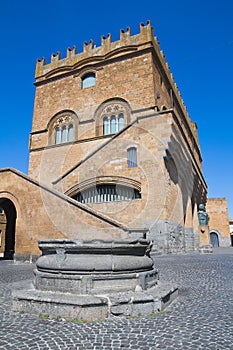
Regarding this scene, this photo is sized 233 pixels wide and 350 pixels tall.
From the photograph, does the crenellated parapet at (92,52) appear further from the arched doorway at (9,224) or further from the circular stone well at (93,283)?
the circular stone well at (93,283)

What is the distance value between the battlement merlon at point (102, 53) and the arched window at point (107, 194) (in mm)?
13714

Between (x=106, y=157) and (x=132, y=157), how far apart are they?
1.54 meters

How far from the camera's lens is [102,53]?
24.4 meters

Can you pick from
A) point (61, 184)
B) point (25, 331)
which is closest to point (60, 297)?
point (25, 331)

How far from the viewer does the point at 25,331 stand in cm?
269

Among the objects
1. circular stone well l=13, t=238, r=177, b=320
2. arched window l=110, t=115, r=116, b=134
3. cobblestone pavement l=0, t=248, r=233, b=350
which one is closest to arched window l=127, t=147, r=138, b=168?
arched window l=110, t=115, r=116, b=134

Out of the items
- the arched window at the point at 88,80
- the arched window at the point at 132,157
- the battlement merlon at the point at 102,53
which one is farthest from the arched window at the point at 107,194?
the battlement merlon at the point at 102,53

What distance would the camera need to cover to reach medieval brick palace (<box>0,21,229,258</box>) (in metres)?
9.85

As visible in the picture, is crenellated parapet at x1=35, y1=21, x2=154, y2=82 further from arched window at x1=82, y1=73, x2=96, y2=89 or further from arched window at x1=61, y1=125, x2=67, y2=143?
arched window at x1=61, y1=125, x2=67, y2=143

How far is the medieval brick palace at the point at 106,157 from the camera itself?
9.85 metres

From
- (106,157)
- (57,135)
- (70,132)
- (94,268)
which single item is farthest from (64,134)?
(94,268)

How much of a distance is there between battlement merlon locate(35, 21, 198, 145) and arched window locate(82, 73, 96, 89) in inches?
43.7

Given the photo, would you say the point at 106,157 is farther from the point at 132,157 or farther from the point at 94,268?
the point at 94,268

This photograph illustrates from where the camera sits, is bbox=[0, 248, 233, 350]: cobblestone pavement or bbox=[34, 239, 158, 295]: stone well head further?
bbox=[34, 239, 158, 295]: stone well head
